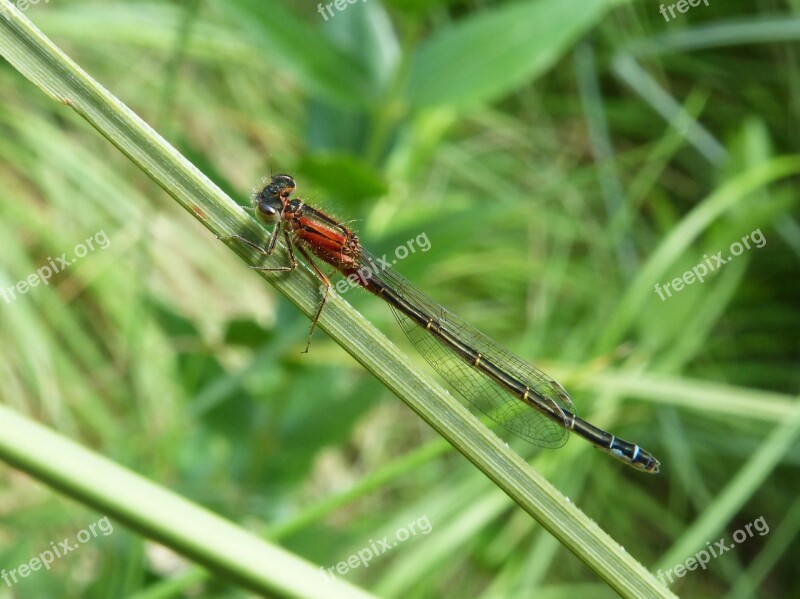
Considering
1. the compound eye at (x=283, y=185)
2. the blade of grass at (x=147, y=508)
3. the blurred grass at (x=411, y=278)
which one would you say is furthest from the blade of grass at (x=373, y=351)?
the blurred grass at (x=411, y=278)

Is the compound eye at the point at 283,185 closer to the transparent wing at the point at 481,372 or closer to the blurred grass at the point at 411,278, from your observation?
the blurred grass at the point at 411,278

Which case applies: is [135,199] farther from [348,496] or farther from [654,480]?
[654,480]

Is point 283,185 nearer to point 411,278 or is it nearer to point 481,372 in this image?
point 411,278

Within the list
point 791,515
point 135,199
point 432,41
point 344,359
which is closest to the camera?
point 432,41

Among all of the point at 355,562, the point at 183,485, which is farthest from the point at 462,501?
the point at 183,485

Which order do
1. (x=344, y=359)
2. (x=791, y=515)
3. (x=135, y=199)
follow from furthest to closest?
(x=135, y=199) < (x=791, y=515) < (x=344, y=359)

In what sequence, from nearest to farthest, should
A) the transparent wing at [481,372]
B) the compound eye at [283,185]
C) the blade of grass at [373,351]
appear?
the blade of grass at [373,351]
the compound eye at [283,185]
the transparent wing at [481,372]
